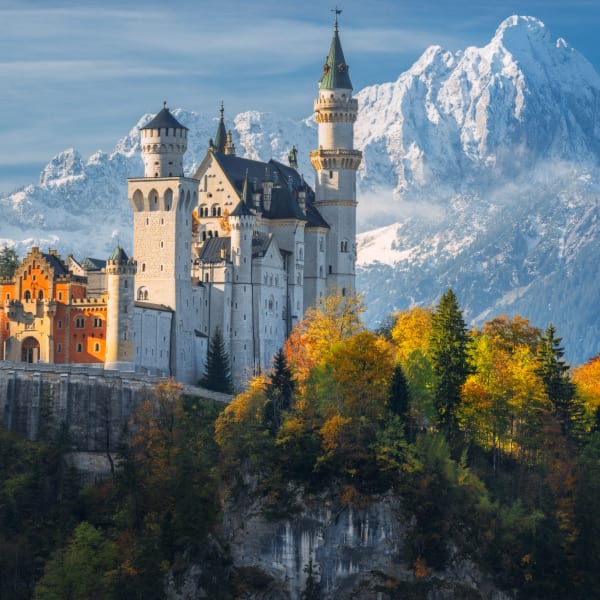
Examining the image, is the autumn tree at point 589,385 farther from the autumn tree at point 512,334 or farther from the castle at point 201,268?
the castle at point 201,268

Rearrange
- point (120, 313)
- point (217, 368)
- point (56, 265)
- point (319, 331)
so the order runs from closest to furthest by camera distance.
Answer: point (120, 313) < point (319, 331) < point (56, 265) < point (217, 368)

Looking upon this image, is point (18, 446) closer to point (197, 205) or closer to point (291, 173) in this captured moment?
point (197, 205)

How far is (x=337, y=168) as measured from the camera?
6639 inches

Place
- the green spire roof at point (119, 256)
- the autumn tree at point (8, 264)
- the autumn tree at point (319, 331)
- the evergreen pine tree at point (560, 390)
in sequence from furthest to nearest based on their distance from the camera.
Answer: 1. the autumn tree at point (8, 264)
2. the autumn tree at point (319, 331)
3. the green spire roof at point (119, 256)
4. the evergreen pine tree at point (560, 390)

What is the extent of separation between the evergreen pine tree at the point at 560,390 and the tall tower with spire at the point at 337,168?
36740 mm

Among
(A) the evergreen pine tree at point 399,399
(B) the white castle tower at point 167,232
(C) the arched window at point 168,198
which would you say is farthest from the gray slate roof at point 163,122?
(A) the evergreen pine tree at point 399,399

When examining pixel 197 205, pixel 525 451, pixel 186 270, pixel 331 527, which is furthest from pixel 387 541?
pixel 197 205

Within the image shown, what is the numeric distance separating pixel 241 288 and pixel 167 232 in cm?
875

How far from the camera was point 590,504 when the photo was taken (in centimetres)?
12462

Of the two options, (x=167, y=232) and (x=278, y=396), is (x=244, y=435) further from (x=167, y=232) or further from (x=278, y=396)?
(x=167, y=232)

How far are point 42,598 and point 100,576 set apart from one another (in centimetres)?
391

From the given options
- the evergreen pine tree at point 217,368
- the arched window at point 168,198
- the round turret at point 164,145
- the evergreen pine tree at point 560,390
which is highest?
the round turret at point 164,145

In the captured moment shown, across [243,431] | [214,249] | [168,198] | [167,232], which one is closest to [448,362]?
[243,431]

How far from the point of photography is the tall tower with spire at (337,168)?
552 ft
